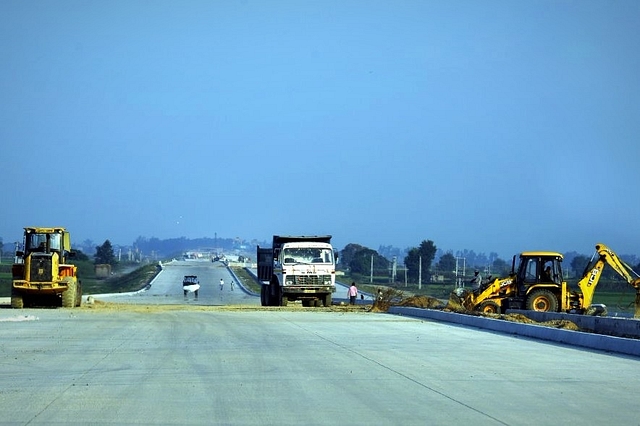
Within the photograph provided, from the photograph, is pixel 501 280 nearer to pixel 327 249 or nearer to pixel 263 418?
pixel 327 249

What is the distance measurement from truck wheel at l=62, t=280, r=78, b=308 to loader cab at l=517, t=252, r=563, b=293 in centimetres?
1869

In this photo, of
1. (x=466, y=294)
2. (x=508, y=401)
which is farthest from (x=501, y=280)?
(x=508, y=401)

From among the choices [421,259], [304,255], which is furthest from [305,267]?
[421,259]

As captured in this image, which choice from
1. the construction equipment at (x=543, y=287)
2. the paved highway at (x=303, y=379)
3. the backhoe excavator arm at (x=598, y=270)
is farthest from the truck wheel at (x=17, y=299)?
the backhoe excavator arm at (x=598, y=270)

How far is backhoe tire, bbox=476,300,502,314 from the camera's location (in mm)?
39594

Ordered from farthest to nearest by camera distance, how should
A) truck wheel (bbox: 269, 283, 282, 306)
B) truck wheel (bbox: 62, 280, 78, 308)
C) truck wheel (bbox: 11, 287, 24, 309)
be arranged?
truck wheel (bbox: 269, 283, 282, 306)
truck wheel (bbox: 11, 287, 24, 309)
truck wheel (bbox: 62, 280, 78, 308)

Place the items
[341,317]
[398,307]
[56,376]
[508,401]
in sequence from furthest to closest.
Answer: [398,307]
[341,317]
[56,376]
[508,401]

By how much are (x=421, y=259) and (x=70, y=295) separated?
399 ft

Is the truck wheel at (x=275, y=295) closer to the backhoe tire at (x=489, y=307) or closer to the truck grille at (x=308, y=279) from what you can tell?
the truck grille at (x=308, y=279)

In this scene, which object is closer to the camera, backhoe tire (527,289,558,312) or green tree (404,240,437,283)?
backhoe tire (527,289,558,312)

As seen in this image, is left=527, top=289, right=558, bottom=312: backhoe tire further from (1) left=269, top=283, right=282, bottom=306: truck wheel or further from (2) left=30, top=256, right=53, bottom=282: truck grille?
(2) left=30, top=256, right=53, bottom=282: truck grille

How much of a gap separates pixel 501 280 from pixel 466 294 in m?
2.09

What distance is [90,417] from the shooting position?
38.3 feet

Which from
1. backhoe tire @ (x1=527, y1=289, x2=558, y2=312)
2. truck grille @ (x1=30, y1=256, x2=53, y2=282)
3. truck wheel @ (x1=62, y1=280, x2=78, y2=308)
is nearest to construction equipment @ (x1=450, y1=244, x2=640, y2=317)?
backhoe tire @ (x1=527, y1=289, x2=558, y2=312)
